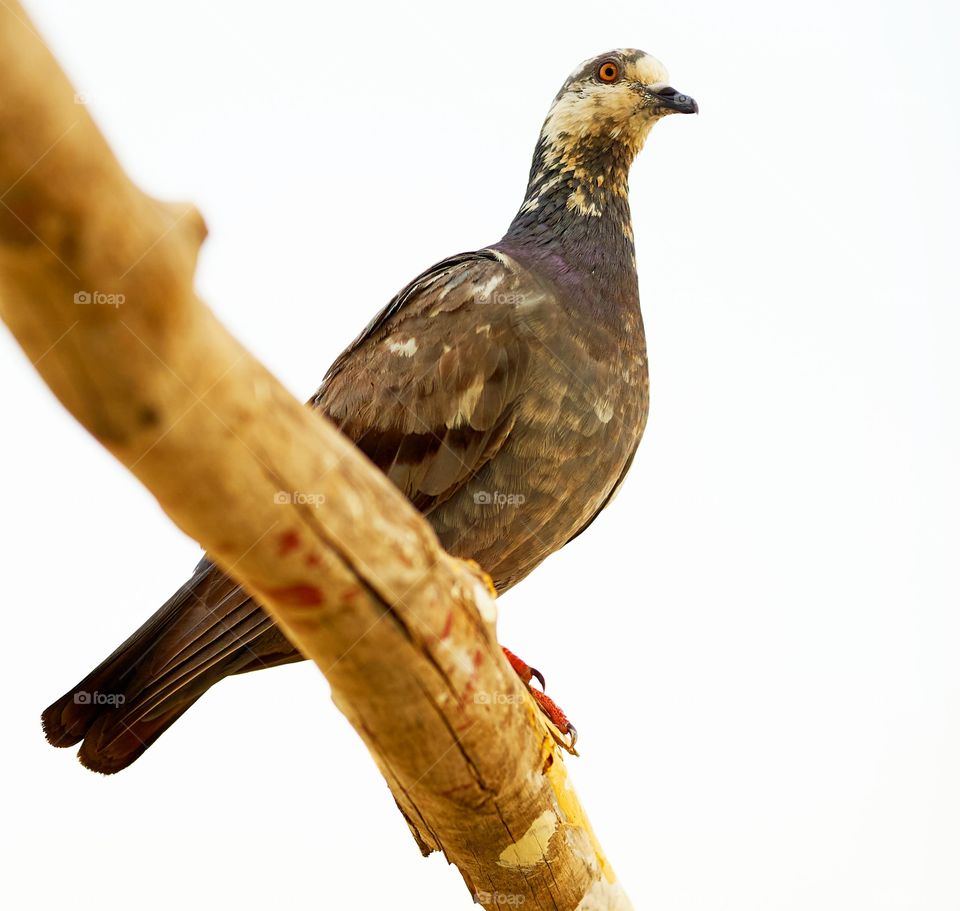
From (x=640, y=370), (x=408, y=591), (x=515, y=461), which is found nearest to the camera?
(x=408, y=591)

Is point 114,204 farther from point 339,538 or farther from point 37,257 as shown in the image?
point 339,538

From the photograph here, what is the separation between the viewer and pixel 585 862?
3.73 metres

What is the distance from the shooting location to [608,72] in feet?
17.8

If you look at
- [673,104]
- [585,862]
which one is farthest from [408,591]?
[673,104]

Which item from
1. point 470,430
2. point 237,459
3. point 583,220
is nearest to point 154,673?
point 470,430

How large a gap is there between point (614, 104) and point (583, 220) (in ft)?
2.29

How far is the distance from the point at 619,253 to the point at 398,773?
9.36 feet

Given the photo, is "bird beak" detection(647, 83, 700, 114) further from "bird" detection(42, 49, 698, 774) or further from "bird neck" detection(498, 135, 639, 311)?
"bird" detection(42, 49, 698, 774)

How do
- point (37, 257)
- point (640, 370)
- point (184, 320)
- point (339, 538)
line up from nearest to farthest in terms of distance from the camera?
1. point (37, 257)
2. point (184, 320)
3. point (339, 538)
4. point (640, 370)

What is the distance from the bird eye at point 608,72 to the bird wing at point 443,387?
1381 mm

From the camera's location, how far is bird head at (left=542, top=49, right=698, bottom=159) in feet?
17.5

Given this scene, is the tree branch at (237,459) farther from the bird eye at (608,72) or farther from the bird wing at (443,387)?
the bird eye at (608,72)

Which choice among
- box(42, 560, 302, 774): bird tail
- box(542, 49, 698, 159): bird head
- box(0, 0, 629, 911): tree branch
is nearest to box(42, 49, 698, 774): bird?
box(42, 560, 302, 774): bird tail

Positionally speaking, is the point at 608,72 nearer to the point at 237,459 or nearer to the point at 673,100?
the point at 673,100
